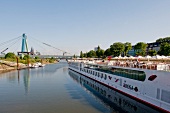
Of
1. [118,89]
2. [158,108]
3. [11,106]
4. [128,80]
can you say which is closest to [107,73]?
[118,89]

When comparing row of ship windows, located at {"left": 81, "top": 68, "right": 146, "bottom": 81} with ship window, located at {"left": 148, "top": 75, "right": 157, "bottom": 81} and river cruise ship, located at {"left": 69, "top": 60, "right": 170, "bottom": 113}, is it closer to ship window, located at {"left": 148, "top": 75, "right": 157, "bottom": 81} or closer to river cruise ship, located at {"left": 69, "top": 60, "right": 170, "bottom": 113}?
river cruise ship, located at {"left": 69, "top": 60, "right": 170, "bottom": 113}

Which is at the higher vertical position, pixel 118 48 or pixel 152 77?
pixel 118 48

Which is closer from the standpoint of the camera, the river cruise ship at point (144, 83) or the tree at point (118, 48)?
the river cruise ship at point (144, 83)

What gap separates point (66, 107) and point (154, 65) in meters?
14.1

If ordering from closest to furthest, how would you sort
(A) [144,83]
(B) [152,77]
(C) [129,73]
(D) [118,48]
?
(B) [152,77]
(A) [144,83]
(C) [129,73]
(D) [118,48]

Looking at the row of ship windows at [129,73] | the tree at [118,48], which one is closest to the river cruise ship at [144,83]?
the row of ship windows at [129,73]

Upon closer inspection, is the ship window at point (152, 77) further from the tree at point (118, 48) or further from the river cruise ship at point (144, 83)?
the tree at point (118, 48)

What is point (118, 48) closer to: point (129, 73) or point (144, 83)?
point (129, 73)

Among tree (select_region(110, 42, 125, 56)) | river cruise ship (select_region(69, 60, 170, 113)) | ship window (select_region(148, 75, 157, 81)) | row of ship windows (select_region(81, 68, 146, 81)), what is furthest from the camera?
tree (select_region(110, 42, 125, 56))

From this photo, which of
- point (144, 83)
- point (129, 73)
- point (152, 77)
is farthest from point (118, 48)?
point (152, 77)

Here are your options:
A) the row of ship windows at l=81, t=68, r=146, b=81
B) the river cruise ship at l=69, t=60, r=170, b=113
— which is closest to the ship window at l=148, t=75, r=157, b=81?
the river cruise ship at l=69, t=60, r=170, b=113

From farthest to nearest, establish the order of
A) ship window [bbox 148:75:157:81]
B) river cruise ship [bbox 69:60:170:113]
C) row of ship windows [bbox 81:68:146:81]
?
1. row of ship windows [bbox 81:68:146:81]
2. ship window [bbox 148:75:157:81]
3. river cruise ship [bbox 69:60:170:113]

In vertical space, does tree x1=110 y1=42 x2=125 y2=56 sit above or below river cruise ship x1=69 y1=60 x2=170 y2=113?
above

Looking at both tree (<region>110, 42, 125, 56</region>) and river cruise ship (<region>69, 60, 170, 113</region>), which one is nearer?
river cruise ship (<region>69, 60, 170, 113</region>)
